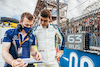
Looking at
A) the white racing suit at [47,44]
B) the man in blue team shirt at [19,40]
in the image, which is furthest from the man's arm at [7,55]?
the white racing suit at [47,44]

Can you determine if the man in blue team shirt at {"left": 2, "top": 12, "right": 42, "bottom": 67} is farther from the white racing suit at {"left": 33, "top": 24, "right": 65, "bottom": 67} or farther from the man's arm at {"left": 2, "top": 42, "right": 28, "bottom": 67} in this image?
the white racing suit at {"left": 33, "top": 24, "right": 65, "bottom": 67}

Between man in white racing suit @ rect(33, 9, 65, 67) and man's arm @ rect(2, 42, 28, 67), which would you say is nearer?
man's arm @ rect(2, 42, 28, 67)

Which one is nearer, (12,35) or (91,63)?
(12,35)

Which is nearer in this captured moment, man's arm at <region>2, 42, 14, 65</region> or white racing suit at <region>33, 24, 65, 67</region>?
man's arm at <region>2, 42, 14, 65</region>

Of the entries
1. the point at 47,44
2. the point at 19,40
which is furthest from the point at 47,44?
the point at 19,40

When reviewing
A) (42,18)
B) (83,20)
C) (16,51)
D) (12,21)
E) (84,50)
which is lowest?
(84,50)

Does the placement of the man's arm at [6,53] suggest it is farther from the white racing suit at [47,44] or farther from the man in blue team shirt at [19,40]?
the white racing suit at [47,44]

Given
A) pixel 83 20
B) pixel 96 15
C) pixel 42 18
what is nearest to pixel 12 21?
pixel 42 18

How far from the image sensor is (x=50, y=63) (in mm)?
1068

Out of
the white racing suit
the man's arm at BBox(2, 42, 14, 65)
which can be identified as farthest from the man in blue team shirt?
the white racing suit

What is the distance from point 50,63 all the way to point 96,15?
1227 mm

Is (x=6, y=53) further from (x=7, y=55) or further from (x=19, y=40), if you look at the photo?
(x=19, y=40)

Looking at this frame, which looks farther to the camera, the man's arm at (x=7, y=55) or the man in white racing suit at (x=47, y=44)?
the man in white racing suit at (x=47, y=44)

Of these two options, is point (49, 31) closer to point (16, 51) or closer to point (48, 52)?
point (48, 52)
